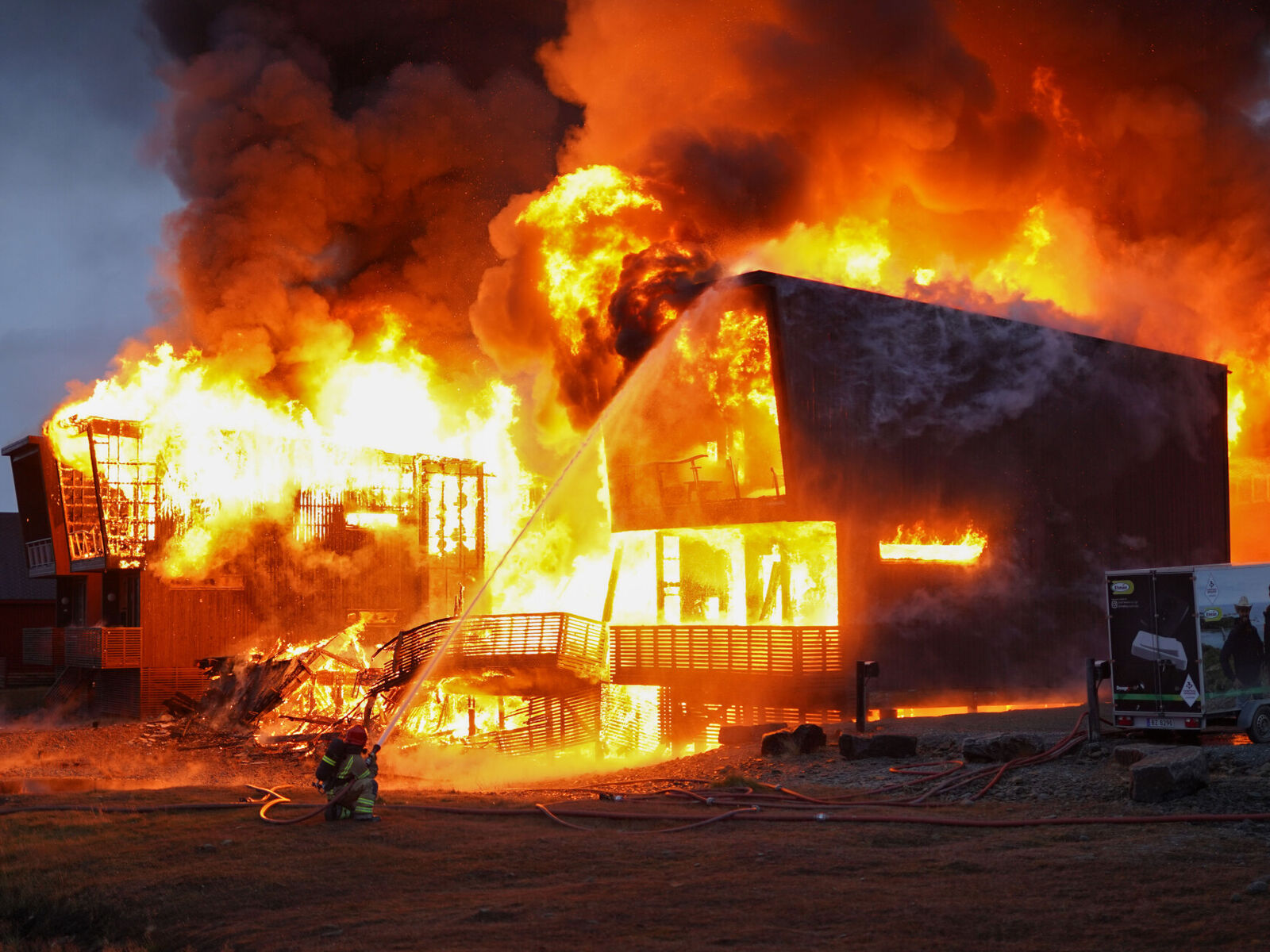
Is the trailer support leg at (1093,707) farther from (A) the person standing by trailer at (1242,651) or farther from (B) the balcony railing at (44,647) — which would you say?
(B) the balcony railing at (44,647)

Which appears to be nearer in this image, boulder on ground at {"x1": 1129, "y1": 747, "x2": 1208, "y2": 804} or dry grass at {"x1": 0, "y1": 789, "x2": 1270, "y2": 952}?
dry grass at {"x1": 0, "y1": 789, "x2": 1270, "y2": 952}

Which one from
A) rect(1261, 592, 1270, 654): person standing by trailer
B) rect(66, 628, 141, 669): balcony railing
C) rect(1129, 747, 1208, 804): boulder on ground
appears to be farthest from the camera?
rect(66, 628, 141, 669): balcony railing

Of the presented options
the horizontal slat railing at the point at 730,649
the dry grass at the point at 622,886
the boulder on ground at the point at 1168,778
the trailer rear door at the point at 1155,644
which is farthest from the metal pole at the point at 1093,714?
the horizontal slat railing at the point at 730,649

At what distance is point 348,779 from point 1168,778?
A: 8.60 meters

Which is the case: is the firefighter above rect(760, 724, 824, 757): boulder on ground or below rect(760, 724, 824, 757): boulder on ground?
above

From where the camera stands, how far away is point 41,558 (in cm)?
4072

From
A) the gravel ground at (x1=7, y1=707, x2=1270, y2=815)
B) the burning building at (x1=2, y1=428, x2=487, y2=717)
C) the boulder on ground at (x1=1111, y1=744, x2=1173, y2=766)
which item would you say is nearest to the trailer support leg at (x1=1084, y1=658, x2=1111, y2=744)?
the gravel ground at (x1=7, y1=707, x2=1270, y2=815)

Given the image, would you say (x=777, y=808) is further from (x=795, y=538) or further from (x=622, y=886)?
(x=795, y=538)

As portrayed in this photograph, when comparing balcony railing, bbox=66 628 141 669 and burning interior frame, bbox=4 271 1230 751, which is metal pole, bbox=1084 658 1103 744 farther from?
balcony railing, bbox=66 628 141 669

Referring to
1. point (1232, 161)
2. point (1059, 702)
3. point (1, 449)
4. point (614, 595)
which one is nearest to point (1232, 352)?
point (1232, 161)

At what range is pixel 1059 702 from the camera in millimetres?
30375

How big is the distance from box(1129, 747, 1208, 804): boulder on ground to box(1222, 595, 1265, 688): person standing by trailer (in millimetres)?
3758

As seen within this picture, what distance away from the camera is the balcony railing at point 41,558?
39.8m

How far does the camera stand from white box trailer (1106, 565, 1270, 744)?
53.5 feet
